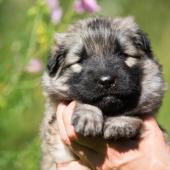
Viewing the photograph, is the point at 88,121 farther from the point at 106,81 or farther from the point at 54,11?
the point at 54,11

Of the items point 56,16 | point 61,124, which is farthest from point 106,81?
point 56,16

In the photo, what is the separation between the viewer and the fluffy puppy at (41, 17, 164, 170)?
624 cm

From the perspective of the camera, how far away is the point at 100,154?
6.34 meters

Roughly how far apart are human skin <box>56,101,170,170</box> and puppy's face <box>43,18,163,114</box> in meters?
0.22

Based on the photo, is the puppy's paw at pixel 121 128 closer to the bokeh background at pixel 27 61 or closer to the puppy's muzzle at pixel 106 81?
the puppy's muzzle at pixel 106 81

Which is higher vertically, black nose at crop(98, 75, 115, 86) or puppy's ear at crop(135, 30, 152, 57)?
black nose at crop(98, 75, 115, 86)

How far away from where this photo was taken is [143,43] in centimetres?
675

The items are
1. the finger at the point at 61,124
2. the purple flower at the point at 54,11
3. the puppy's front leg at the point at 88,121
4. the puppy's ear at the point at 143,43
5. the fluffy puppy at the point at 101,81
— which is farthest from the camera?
the purple flower at the point at 54,11

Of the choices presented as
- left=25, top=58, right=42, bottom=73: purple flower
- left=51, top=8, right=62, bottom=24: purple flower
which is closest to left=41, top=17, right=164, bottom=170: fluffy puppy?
left=51, top=8, right=62, bottom=24: purple flower

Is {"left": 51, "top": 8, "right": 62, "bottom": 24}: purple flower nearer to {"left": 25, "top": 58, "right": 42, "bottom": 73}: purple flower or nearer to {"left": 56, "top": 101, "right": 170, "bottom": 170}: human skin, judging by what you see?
{"left": 25, "top": 58, "right": 42, "bottom": 73}: purple flower

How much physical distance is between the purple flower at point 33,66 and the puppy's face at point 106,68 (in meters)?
1.61

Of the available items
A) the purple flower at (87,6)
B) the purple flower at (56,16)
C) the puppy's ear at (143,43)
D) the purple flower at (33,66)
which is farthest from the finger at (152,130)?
the purple flower at (33,66)

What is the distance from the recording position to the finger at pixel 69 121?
6.27 metres

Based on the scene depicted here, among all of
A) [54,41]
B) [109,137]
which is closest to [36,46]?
[54,41]
